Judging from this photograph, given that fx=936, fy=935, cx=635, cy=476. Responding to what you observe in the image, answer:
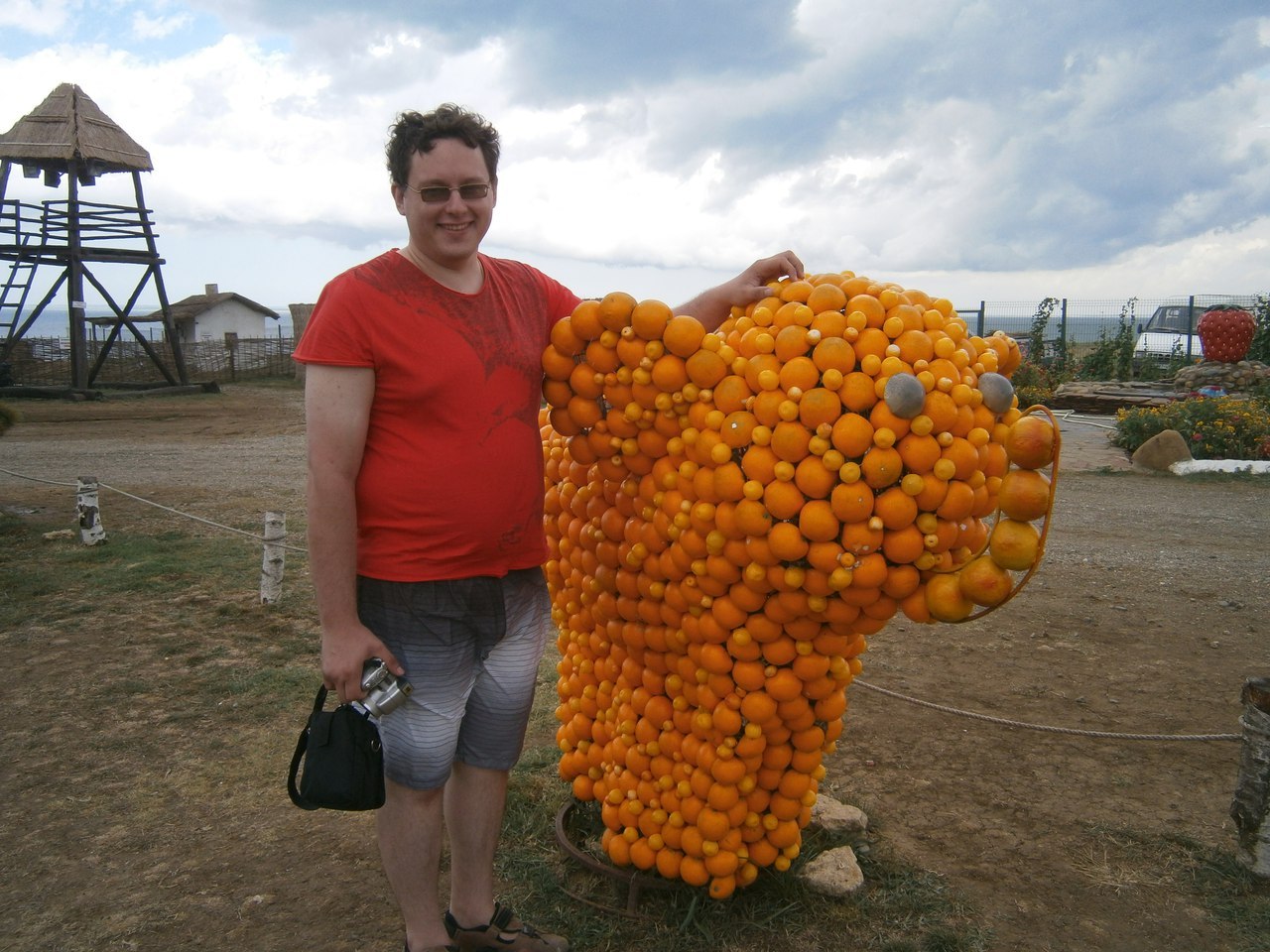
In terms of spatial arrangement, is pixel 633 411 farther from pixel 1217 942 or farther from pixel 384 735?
pixel 1217 942

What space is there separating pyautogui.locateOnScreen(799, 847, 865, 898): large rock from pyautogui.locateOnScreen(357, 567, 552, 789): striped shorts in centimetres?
107

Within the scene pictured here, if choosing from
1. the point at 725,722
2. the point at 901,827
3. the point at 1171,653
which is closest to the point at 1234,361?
the point at 1171,653

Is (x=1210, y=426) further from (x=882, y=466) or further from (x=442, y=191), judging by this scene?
(x=442, y=191)

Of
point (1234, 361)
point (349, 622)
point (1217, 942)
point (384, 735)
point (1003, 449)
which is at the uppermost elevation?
point (1234, 361)

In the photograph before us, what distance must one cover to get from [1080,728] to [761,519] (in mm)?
2868

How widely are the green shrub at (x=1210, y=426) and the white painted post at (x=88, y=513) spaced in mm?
11780

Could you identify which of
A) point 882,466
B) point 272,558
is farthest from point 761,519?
point 272,558

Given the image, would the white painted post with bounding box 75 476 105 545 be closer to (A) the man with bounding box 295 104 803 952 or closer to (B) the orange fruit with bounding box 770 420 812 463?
(A) the man with bounding box 295 104 803 952

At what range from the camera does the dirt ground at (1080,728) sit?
2959mm

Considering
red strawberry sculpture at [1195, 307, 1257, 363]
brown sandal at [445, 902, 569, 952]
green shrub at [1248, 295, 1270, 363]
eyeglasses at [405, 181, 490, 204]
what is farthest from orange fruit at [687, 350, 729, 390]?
green shrub at [1248, 295, 1270, 363]

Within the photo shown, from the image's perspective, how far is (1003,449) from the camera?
217cm

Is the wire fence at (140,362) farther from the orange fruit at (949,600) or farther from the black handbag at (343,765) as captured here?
the orange fruit at (949,600)

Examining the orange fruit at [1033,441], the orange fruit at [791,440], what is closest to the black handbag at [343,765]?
the orange fruit at [791,440]

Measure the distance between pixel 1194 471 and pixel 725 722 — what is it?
10429 mm
